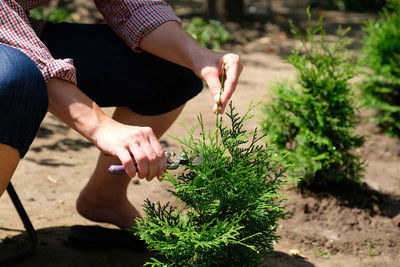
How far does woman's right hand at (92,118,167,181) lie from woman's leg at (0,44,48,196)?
216 mm

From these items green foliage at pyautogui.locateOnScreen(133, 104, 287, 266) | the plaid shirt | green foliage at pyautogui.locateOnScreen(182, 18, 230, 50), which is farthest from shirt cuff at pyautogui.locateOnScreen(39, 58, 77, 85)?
green foliage at pyautogui.locateOnScreen(182, 18, 230, 50)

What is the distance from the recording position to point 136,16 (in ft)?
7.03

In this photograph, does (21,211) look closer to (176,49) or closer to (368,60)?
(176,49)

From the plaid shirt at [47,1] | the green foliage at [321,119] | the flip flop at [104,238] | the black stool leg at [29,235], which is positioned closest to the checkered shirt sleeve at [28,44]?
the plaid shirt at [47,1]

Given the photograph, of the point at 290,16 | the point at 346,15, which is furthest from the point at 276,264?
the point at 346,15

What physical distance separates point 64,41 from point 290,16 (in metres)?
7.08

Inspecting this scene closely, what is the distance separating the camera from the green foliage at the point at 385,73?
4160 millimetres

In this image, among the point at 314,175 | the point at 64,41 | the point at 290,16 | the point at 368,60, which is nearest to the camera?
the point at 64,41

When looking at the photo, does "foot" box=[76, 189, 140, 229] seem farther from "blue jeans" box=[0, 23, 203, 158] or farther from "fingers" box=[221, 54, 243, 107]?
"fingers" box=[221, 54, 243, 107]

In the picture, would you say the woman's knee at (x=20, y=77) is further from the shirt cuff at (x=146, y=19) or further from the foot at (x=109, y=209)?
the foot at (x=109, y=209)

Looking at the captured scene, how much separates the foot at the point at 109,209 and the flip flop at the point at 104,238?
55 mm

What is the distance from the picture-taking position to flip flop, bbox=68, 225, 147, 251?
7.87ft

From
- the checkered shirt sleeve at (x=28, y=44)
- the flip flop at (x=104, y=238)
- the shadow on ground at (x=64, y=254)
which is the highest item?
the checkered shirt sleeve at (x=28, y=44)

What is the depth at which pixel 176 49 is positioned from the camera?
206 centimetres
